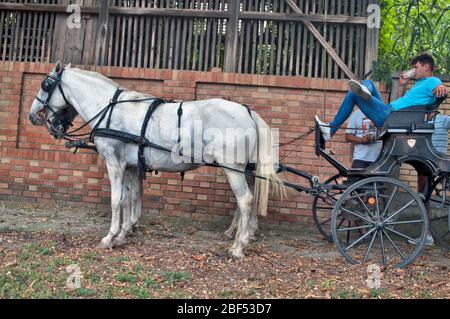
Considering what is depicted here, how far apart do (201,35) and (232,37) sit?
50cm

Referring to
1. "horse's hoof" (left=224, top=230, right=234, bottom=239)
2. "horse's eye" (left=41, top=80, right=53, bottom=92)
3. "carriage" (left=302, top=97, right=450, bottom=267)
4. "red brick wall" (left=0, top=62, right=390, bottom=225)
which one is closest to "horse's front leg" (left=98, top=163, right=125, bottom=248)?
"horse's eye" (left=41, top=80, right=53, bottom=92)

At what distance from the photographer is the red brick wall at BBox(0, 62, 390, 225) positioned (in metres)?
6.30

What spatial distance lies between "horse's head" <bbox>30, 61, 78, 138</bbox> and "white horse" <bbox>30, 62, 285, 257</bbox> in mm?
11

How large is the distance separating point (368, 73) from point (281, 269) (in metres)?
3.36

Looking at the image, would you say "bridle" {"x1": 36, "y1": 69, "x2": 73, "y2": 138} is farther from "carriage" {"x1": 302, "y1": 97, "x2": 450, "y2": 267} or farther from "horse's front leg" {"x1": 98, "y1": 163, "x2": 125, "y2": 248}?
"carriage" {"x1": 302, "y1": 97, "x2": 450, "y2": 267}

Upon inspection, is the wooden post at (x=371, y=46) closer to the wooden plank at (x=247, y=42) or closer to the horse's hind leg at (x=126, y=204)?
the wooden plank at (x=247, y=42)

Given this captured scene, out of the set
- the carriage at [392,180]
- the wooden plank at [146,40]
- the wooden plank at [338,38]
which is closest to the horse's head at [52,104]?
the wooden plank at [146,40]

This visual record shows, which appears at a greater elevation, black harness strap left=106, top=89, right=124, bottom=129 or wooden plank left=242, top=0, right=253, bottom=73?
wooden plank left=242, top=0, right=253, bottom=73

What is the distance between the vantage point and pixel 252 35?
259 inches

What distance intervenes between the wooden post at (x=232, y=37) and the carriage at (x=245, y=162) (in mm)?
1774

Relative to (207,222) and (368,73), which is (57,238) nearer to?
(207,222)

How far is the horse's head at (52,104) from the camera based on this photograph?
5.15 m

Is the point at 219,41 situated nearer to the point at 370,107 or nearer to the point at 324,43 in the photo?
the point at 324,43

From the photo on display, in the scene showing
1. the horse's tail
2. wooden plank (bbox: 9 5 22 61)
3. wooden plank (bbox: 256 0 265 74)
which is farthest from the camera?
wooden plank (bbox: 9 5 22 61)
